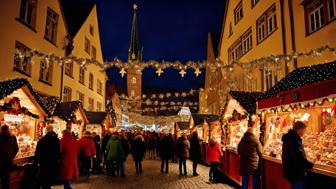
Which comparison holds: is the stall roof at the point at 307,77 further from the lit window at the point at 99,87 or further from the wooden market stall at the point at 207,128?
the lit window at the point at 99,87

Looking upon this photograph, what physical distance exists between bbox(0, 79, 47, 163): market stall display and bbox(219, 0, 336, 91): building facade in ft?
32.1

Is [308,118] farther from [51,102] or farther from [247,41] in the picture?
[247,41]

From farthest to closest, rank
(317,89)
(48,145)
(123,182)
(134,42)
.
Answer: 1. (134,42)
2. (123,182)
3. (48,145)
4. (317,89)

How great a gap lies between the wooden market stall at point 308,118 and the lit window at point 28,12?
1314cm

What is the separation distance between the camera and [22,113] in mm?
9539

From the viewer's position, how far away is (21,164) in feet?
29.4

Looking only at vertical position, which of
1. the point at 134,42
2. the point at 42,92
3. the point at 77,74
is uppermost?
the point at 134,42

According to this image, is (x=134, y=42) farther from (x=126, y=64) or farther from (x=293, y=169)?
(x=293, y=169)

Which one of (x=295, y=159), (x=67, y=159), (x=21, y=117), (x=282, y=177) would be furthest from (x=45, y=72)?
(x=295, y=159)

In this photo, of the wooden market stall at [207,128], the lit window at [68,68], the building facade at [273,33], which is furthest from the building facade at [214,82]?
the lit window at [68,68]

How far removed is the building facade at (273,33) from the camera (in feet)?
39.3

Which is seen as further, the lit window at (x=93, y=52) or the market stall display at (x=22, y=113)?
the lit window at (x=93, y=52)

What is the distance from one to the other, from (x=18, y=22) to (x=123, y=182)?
973cm

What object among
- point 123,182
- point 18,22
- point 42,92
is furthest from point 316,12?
point 42,92
